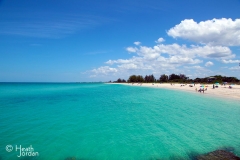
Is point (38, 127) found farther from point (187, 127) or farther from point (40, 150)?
point (187, 127)

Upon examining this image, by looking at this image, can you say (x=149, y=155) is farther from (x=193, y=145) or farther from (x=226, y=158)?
(x=226, y=158)

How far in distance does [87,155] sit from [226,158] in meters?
7.02

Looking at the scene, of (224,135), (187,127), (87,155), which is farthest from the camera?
(187,127)

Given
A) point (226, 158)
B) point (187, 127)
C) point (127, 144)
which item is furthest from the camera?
point (187, 127)

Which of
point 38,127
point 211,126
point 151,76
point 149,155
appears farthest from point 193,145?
point 151,76

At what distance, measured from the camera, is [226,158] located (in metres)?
6.83

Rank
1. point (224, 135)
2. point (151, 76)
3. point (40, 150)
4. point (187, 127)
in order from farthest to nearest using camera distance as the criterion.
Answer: point (151, 76) < point (187, 127) < point (224, 135) < point (40, 150)

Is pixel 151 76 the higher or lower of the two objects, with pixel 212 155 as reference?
higher

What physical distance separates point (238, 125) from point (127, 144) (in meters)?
10.4

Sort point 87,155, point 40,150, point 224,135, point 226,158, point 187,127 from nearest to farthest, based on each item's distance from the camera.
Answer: point 226,158 < point 87,155 < point 40,150 < point 224,135 < point 187,127

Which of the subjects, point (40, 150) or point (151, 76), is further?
point (151, 76)

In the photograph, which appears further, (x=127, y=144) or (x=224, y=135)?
(x=224, y=135)

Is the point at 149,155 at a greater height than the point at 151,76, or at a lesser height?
lesser

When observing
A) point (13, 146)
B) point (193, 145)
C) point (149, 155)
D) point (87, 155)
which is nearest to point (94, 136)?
point (87, 155)
